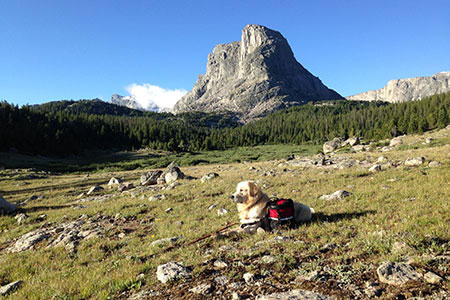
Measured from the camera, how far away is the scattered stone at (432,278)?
2.89 meters

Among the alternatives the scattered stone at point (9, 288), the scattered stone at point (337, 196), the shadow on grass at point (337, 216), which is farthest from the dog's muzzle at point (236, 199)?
the scattered stone at point (9, 288)

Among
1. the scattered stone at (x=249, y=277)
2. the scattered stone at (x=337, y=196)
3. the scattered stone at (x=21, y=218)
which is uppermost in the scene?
the scattered stone at (x=249, y=277)

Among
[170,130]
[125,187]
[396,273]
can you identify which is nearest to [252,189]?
[396,273]

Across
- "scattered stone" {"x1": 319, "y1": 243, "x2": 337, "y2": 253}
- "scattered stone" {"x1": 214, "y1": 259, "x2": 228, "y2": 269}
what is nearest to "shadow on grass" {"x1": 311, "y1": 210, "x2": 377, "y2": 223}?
"scattered stone" {"x1": 319, "y1": 243, "x2": 337, "y2": 253}

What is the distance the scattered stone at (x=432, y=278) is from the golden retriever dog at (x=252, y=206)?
3.82 m

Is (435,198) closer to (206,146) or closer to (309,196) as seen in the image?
(309,196)

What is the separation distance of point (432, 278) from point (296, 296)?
1779 mm

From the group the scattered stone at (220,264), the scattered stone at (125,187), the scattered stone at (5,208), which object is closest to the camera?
the scattered stone at (220,264)

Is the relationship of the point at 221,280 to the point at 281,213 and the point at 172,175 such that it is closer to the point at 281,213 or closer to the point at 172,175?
the point at 281,213

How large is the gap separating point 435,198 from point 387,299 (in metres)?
6.71

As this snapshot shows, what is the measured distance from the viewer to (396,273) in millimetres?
3195

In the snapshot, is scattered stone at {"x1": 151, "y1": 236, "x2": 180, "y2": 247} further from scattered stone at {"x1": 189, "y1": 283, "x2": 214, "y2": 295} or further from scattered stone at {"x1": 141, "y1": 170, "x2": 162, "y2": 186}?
scattered stone at {"x1": 141, "y1": 170, "x2": 162, "y2": 186}

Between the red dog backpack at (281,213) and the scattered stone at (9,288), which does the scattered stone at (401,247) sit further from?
the scattered stone at (9,288)

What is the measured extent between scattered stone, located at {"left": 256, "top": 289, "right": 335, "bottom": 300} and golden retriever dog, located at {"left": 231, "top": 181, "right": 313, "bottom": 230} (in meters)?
3.23
